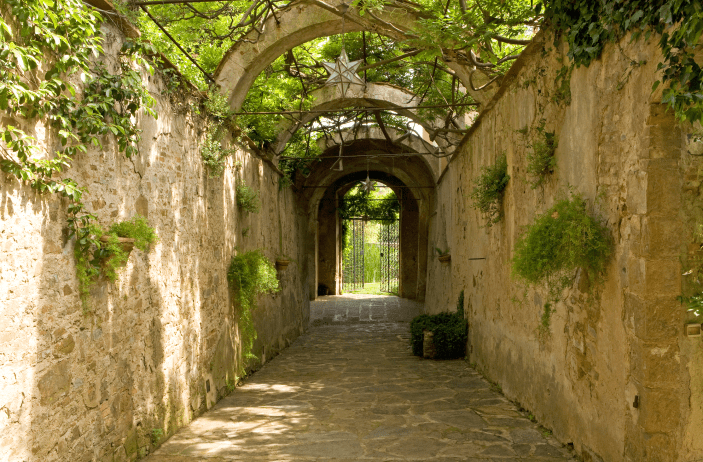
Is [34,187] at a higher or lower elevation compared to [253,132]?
lower

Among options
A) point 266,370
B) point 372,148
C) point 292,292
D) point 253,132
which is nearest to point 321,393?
point 266,370

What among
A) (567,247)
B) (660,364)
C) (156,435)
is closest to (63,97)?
(156,435)

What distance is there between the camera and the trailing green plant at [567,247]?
3.68m

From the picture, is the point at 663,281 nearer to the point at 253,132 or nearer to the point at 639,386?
the point at 639,386

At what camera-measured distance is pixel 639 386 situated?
3285mm

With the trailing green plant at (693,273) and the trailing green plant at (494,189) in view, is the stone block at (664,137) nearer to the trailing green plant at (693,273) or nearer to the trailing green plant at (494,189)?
the trailing green plant at (693,273)

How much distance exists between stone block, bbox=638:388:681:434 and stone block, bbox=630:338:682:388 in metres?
0.05

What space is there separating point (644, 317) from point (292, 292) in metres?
9.48

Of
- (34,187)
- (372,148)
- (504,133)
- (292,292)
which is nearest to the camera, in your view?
(34,187)

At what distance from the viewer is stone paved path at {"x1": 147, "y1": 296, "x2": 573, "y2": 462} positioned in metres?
4.57

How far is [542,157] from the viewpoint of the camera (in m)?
4.92

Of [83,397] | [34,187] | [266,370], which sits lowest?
[266,370]

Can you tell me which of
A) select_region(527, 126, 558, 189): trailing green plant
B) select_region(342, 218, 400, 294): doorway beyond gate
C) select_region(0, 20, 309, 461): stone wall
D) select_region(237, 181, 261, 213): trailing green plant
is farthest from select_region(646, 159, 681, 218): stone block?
select_region(342, 218, 400, 294): doorway beyond gate

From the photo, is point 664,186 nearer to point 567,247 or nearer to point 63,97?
point 567,247
